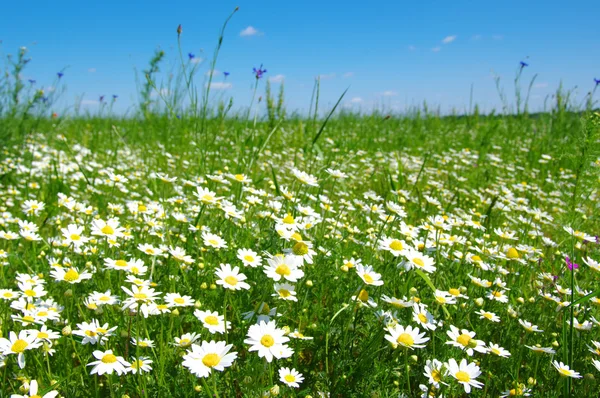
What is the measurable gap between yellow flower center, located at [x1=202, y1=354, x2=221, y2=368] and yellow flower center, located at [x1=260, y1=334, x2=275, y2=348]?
13 cm

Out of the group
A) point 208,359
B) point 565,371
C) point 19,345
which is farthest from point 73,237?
point 565,371

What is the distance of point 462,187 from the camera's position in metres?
4.61

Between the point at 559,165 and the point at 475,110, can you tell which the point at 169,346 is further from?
the point at 475,110

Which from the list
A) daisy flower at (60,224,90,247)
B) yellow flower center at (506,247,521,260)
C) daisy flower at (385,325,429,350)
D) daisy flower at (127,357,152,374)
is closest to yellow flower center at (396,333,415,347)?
daisy flower at (385,325,429,350)

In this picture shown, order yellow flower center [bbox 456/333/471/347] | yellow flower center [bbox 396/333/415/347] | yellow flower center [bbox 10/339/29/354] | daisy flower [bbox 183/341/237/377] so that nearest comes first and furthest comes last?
daisy flower [bbox 183/341/237/377] < yellow flower center [bbox 10/339/29/354] < yellow flower center [bbox 396/333/415/347] < yellow flower center [bbox 456/333/471/347]

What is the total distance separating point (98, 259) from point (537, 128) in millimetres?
8450

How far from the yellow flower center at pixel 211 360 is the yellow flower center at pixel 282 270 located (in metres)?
0.36

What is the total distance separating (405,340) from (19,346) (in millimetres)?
1150

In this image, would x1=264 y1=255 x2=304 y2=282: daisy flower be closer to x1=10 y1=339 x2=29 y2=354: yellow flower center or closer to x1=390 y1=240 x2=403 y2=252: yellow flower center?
x1=390 y1=240 x2=403 y2=252: yellow flower center

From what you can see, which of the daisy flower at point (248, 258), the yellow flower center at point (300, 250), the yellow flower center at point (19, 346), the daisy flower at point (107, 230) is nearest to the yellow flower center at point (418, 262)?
the yellow flower center at point (300, 250)

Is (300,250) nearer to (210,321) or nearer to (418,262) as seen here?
(210,321)

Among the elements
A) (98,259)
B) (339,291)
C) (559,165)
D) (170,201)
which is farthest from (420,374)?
(559,165)

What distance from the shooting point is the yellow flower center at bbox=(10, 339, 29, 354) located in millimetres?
1256

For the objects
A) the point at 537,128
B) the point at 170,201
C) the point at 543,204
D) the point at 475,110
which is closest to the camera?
the point at 170,201
